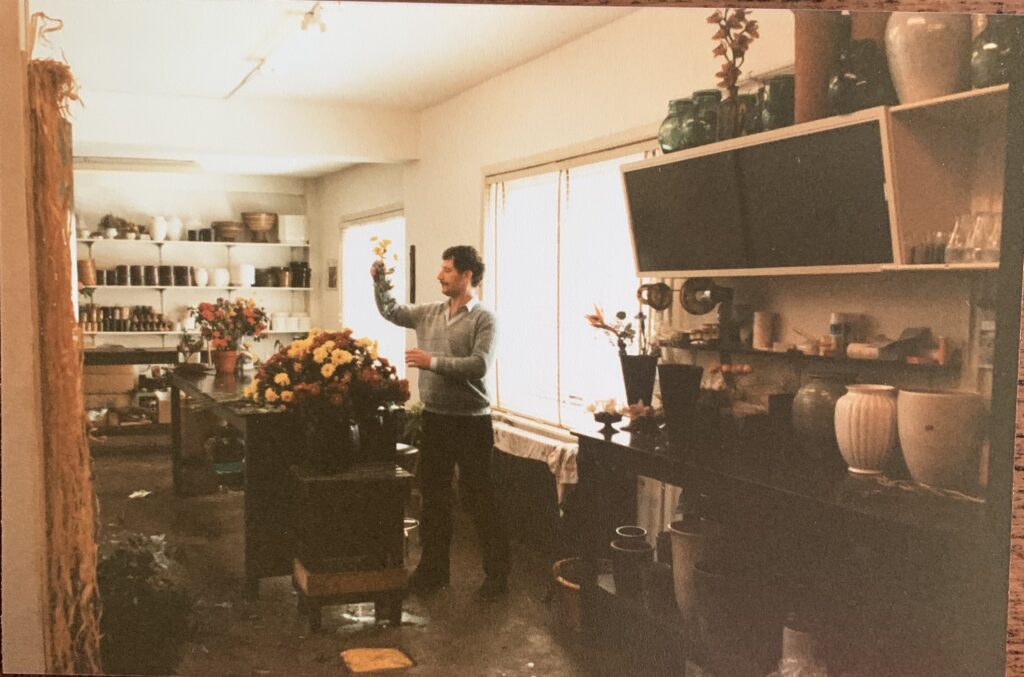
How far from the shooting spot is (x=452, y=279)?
7.20 ft

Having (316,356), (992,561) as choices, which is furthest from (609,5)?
(992,561)

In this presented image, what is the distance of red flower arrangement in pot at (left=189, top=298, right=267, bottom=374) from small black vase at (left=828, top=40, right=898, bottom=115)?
5.00 feet

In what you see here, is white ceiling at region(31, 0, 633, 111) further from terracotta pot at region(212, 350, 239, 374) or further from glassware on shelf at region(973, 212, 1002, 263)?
glassware on shelf at region(973, 212, 1002, 263)

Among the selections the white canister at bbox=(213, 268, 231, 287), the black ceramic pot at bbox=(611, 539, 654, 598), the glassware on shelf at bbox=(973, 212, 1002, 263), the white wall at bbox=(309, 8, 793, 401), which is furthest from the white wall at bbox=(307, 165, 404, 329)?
the glassware on shelf at bbox=(973, 212, 1002, 263)

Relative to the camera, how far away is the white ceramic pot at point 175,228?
220 centimetres

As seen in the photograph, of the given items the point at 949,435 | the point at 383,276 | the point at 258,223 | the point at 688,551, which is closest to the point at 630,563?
the point at 688,551

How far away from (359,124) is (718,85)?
98 cm

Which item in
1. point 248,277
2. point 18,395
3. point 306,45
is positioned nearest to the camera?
point 18,395

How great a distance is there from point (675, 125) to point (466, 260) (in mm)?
641

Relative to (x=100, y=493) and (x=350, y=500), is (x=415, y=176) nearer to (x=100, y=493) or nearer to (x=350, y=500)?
(x=350, y=500)

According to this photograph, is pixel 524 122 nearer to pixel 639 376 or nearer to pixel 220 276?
pixel 639 376

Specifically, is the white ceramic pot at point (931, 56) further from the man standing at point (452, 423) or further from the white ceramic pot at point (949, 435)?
the man standing at point (452, 423)

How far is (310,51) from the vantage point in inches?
92.8

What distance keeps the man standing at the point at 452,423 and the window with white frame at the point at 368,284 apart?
0.02 meters
